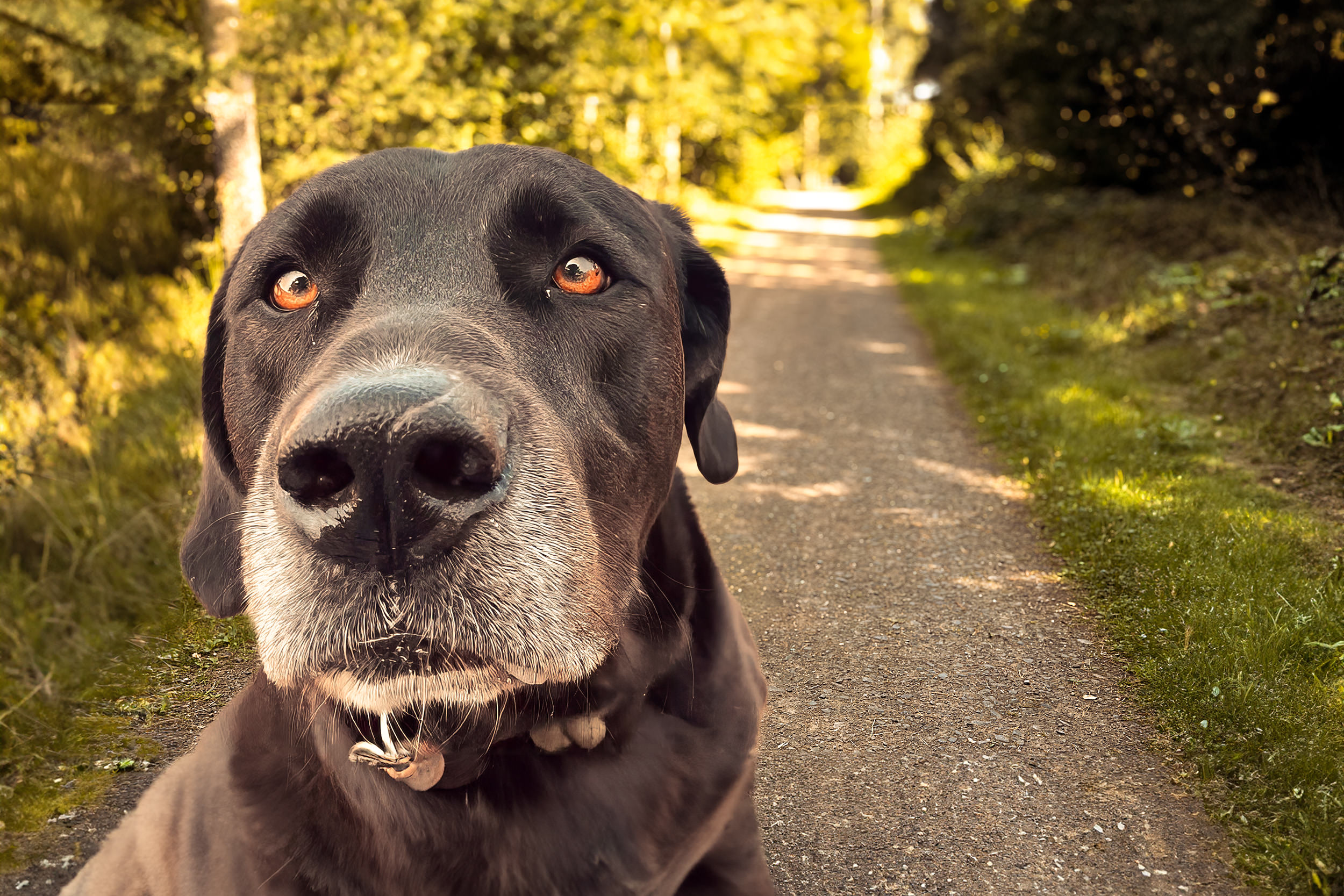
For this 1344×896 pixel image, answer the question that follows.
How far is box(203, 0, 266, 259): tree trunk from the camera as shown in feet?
22.2

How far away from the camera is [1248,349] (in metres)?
6.75

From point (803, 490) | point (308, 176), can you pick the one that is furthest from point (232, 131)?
point (803, 490)

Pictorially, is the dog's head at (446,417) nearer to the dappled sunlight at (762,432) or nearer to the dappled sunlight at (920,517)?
the dappled sunlight at (920,517)

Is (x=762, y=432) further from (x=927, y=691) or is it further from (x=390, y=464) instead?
(x=390, y=464)

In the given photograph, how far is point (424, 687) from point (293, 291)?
0.99 metres

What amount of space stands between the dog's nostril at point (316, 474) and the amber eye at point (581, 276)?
79 cm

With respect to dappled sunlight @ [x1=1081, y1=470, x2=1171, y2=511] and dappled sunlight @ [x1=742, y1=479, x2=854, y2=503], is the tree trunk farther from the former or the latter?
dappled sunlight @ [x1=1081, y1=470, x2=1171, y2=511]

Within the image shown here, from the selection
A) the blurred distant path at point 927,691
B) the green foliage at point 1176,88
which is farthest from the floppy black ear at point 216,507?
the green foliage at point 1176,88

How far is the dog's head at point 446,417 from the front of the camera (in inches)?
54.1

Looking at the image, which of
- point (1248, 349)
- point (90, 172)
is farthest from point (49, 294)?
point (1248, 349)

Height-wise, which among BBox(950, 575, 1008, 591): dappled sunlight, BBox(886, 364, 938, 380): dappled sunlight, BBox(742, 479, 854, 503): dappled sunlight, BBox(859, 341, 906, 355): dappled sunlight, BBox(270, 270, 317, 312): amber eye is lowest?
BBox(859, 341, 906, 355): dappled sunlight

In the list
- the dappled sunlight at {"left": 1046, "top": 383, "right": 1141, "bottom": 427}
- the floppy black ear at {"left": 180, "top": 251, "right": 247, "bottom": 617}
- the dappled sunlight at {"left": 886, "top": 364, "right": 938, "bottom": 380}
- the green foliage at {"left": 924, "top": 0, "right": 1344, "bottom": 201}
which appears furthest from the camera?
the green foliage at {"left": 924, "top": 0, "right": 1344, "bottom": 201}

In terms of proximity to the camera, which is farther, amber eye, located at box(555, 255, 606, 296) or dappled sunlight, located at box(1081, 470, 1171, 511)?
dappled sunlight, located at box(1081, 470, 1171, 511)

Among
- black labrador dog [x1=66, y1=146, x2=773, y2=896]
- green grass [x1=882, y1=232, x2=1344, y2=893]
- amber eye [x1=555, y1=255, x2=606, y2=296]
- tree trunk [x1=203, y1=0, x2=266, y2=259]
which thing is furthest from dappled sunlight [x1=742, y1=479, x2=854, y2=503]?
tree trunk [x1=203, y1=0, x2=266, y2=259]
